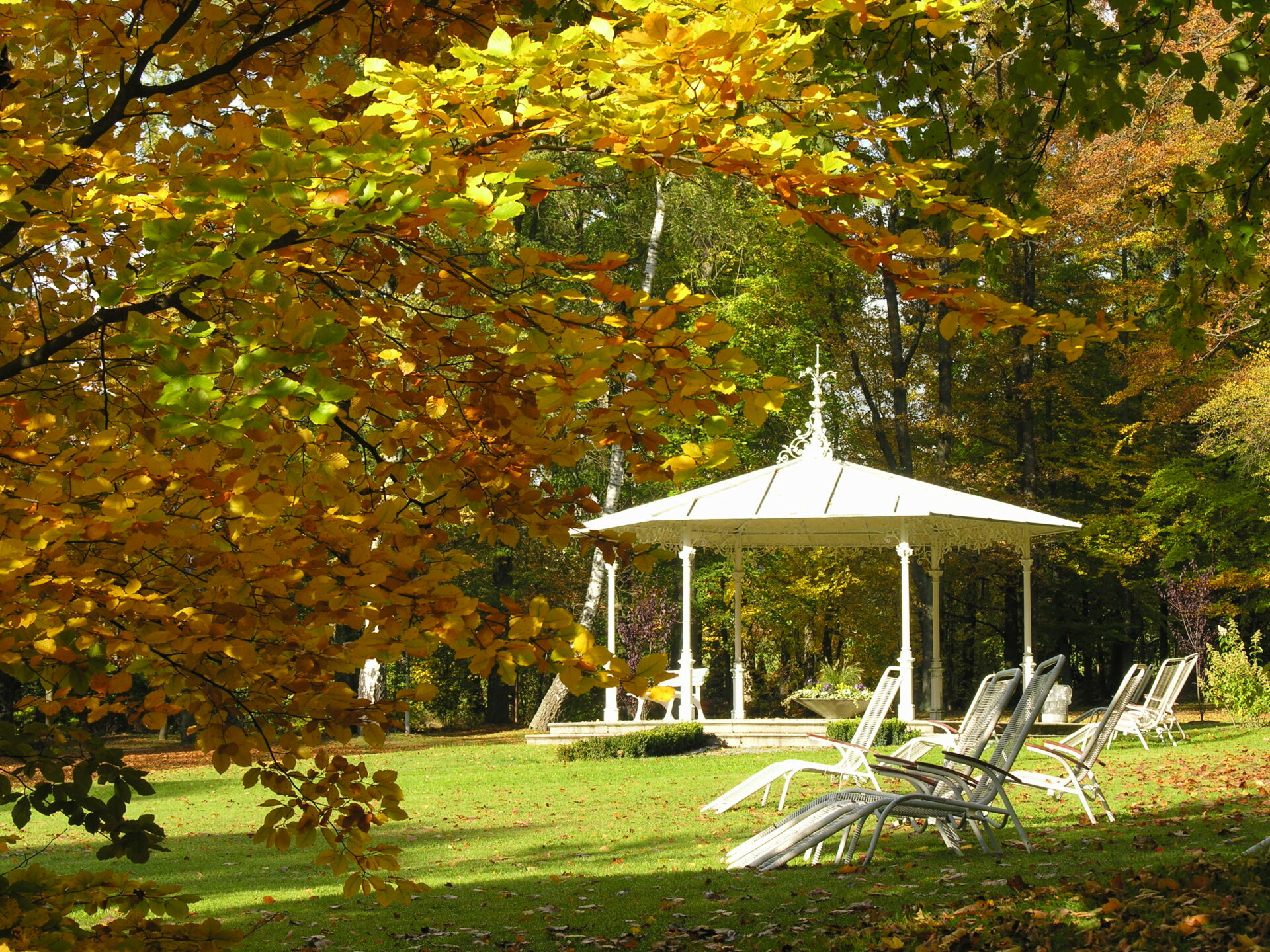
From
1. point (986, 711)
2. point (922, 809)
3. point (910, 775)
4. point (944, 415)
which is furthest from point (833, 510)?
point (922, 809)

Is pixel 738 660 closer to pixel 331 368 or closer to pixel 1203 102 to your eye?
pixel 1203 102

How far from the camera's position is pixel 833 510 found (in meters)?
14.5

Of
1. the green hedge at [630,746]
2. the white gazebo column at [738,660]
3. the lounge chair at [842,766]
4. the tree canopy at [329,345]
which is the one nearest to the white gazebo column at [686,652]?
the white gazebo column at [738,660]

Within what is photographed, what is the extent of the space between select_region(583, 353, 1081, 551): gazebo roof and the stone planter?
2405 millimetres

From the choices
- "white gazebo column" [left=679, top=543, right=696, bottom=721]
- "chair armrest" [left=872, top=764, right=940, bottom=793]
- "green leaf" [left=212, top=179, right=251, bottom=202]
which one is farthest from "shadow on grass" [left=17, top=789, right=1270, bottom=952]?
"white gazebo column" [left=679, top=543, right=696, bottom=721]

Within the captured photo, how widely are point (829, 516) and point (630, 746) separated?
3.81 metres

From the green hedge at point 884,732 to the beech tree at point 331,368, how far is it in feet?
36.3

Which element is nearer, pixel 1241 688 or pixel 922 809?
pixel 922 809

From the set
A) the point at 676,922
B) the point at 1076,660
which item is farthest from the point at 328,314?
the point at 1076,660

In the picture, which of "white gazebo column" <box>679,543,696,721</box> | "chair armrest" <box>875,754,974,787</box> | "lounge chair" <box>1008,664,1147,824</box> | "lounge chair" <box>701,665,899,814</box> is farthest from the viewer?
"white gazebo column" <box>679,543,696,721</box>

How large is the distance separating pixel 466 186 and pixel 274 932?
176 inches

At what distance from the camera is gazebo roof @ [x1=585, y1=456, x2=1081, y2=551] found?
14.8 m

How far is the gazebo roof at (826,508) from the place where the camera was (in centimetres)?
1479

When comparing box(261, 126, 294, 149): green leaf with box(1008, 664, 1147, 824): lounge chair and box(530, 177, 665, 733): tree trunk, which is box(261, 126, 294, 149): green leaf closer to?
box(1008, 664, 1147, 824): lounge chair
